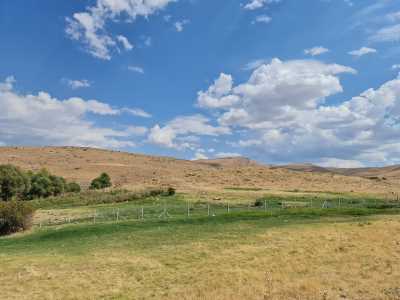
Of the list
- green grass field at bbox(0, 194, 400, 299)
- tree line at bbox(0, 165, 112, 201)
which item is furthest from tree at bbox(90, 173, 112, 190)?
green grass field at bbox(0, 194, 400, 299)

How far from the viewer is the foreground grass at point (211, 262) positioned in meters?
20.4

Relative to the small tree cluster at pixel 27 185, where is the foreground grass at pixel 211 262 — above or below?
below

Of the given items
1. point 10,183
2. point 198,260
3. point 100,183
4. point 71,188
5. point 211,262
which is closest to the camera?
point 211,262

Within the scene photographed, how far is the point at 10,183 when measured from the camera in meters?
94.8

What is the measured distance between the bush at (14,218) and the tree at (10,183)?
50.7 meters

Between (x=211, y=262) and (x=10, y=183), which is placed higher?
(x=10, y=183)

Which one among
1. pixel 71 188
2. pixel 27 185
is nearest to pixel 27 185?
pixel 27 185

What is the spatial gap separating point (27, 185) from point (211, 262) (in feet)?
276

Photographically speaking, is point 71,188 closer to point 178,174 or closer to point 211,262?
point 178,174

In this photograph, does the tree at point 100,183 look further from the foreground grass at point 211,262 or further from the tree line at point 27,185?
the foreground grass at point 211,262

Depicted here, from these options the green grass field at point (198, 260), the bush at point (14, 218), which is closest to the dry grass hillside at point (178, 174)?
the bush at point (14, 218)

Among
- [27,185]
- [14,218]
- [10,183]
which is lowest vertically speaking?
[14,218]

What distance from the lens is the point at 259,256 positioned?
26.9 meters

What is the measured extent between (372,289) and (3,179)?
90269mm
